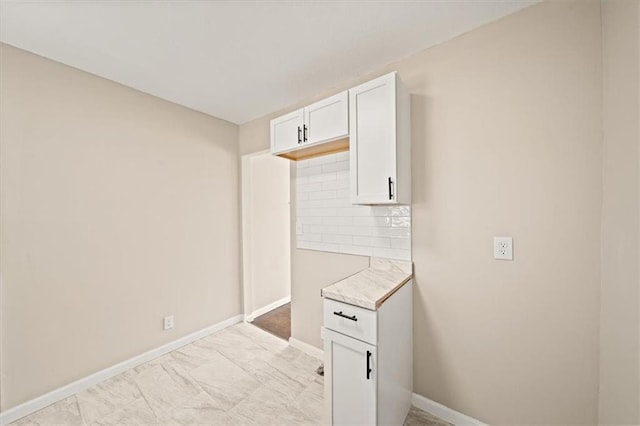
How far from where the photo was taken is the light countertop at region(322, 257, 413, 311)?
1374 millimetres

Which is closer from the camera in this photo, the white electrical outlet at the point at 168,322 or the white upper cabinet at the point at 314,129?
the white upper cabinet at the point at 314,129

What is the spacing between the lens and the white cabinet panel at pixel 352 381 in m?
1.33

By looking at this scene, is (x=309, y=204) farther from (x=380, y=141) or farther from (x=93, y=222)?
(x=93, y=222)

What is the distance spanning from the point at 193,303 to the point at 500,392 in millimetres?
2801

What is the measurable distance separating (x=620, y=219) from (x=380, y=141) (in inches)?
46.8

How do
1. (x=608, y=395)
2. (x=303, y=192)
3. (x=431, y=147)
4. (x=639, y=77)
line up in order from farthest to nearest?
(x=303, y=192) → (x=431, y=147) → (x=608, y=395) → (x=639, y=77)

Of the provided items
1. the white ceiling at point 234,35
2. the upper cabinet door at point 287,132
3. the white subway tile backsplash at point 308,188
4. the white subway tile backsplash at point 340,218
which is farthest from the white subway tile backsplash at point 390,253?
the white ceiling at point 234,35

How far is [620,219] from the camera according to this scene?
110 cm

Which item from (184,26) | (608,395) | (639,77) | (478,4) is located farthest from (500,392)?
(184,26)

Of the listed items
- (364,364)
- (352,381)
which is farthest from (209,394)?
(364,364)

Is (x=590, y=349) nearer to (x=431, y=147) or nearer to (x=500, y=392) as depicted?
(x=500, y=392)

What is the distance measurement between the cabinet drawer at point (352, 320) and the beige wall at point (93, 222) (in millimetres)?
1928

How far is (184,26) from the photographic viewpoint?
60.8 inches

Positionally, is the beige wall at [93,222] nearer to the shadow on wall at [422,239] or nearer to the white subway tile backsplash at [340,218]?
the white subway tile backsplash at [340,218]
